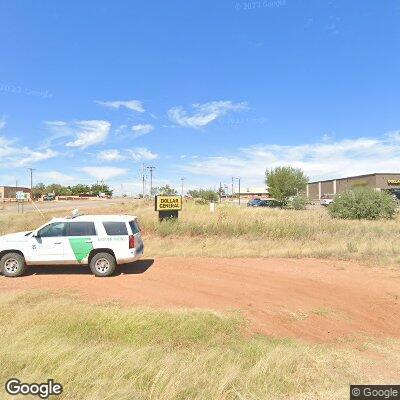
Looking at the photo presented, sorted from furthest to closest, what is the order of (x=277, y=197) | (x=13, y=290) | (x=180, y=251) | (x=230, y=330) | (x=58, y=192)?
1. (x=58, y=192)
2. (x=277, y=197)
3. (x=180, y=251)
4. (x=13, y=290)
5. (x=230, y=330)

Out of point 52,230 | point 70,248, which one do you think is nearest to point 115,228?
point 70,248

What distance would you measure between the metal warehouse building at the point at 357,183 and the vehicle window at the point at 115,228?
66.2m

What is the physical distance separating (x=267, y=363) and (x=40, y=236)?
8.72 m

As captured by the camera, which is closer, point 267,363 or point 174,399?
point 174,399

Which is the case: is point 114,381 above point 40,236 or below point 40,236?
below

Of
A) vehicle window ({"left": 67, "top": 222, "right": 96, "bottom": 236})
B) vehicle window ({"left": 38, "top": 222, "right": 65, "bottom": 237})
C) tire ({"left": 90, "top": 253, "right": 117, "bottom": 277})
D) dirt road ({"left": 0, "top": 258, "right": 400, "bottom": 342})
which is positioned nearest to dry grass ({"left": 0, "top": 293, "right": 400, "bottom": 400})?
dirt road ({"left": 0, "top": 258, "right": 400, "bottom": 342})

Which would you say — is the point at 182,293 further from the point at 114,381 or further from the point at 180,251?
the point at 180,251

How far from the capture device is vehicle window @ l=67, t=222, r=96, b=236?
11484 millimetres

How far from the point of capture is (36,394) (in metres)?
4.14

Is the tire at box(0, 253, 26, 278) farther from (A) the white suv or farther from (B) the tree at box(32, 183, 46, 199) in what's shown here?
(B) the tree at box(32, 183, 46, 199)

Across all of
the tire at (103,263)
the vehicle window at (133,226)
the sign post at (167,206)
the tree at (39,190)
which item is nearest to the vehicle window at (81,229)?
the tire at (103,263)

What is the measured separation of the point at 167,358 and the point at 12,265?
26.9ft

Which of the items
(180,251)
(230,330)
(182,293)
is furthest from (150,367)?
(180,251)

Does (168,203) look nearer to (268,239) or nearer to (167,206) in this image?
(167,206)
